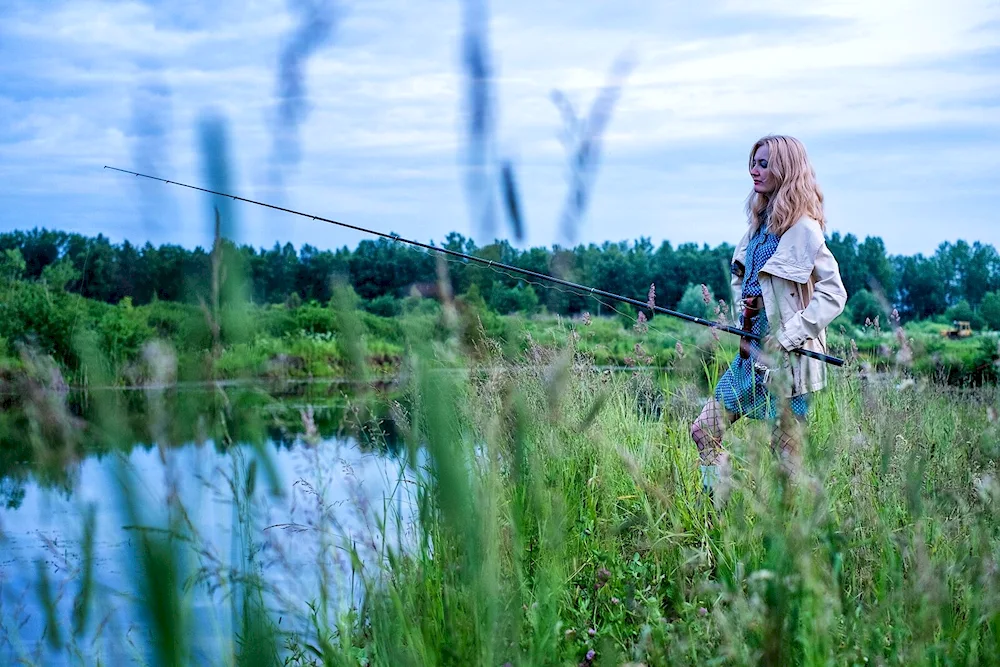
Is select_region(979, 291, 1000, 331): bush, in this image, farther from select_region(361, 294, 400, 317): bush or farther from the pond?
the pond

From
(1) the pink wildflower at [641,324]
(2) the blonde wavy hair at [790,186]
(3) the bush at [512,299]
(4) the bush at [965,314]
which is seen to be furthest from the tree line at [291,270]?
(4) the bush at [965,314]

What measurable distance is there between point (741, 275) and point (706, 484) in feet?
3.54

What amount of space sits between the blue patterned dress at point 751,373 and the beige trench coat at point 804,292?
7 centimetres

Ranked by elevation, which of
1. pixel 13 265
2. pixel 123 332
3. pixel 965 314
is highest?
pixel 965 314

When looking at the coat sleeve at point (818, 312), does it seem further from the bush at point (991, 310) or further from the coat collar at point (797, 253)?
the bush at point (991, 310)

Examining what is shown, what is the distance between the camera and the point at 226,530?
1138 millimetres

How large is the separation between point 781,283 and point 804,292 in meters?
0.12

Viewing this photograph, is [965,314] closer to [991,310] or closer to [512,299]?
[991,310]

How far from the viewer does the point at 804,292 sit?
3975mm

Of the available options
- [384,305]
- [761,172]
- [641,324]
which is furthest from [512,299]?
[641,324]

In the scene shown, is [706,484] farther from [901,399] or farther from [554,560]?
[554,560]

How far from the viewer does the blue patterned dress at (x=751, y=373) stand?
12.7ft

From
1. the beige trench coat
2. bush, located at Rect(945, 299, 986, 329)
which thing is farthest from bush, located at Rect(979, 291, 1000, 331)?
the beige trench coat

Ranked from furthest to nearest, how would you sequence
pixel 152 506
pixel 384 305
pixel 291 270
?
pixel 384 305 < pixel 291 270 < pixel 152 506
